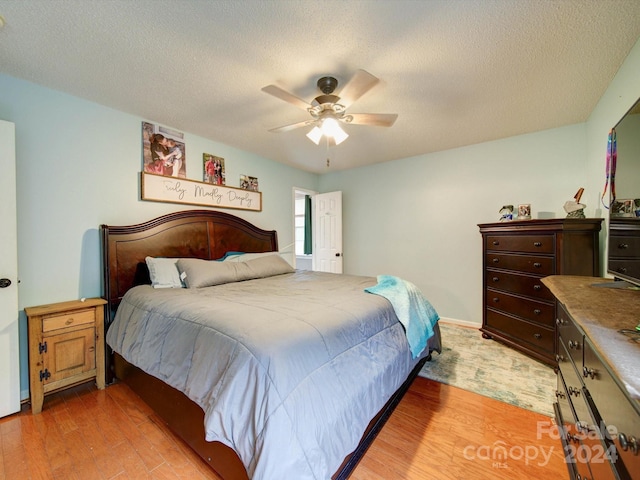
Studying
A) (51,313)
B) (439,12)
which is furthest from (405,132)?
(51,313)

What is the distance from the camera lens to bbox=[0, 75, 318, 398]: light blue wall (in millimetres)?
2041

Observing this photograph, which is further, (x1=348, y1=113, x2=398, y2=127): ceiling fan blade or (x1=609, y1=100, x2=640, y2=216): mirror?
(x1=348, y1=113, x2=398, y2=127): ceiling fan blade

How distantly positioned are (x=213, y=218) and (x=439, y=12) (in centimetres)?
287

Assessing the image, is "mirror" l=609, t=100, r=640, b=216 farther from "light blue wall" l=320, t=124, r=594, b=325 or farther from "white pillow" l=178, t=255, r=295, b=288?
"white pillow" l=178, t=255, r=295, b=288

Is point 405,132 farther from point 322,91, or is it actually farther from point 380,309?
point 380,309

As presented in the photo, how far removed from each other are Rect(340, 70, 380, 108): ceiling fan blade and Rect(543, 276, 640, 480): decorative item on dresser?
163 centimetres

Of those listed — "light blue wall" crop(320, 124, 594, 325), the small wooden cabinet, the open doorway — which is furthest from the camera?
the open doorway

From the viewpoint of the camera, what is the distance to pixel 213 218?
326 centimetres

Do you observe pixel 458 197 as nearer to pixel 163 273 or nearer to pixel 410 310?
pixel 410 310

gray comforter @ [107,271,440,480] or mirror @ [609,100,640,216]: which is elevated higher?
mirror @ [609,100,640,216]

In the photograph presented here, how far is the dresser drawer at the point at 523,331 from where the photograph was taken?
2.40 metres

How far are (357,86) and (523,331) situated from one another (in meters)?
2.77

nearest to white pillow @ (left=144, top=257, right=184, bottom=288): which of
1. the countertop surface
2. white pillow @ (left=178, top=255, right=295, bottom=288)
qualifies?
white pillow @ (left=178, top=255, right=295, bottom=288)

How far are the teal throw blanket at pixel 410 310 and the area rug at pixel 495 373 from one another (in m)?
0.52
